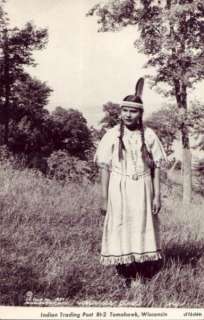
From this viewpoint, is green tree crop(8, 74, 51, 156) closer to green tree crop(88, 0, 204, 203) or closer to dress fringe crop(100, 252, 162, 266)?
green tree crop(88, 0, 204, 203)

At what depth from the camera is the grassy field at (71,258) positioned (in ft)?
14.1

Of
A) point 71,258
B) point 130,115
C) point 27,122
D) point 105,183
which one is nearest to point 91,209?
point 71,258

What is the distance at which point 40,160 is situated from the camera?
429 inches

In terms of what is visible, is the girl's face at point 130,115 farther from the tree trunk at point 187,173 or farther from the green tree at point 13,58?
the tree trunk at point 187,173

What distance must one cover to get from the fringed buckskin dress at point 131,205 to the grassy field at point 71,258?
0.28 metres

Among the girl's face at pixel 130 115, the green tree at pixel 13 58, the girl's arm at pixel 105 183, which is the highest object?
the green tree at pixel 13 58

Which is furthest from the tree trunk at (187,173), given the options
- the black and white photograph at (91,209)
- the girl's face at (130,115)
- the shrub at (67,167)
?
the girl's face at (130,115)

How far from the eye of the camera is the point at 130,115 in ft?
14.2

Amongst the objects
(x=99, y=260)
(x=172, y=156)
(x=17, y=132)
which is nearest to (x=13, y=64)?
(x=17, y=132)

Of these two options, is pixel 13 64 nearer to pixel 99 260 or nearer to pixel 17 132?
pixel 17 132

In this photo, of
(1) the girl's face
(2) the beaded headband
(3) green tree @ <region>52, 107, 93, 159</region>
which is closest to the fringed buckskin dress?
(1) the girl's face

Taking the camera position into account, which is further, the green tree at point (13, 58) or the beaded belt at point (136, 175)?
the green tree at point (13, 58)

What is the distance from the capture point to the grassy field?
4305 mm

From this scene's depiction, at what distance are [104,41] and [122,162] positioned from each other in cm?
258
